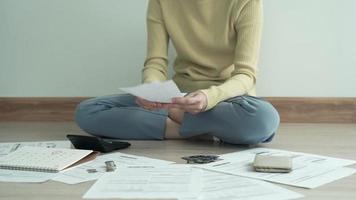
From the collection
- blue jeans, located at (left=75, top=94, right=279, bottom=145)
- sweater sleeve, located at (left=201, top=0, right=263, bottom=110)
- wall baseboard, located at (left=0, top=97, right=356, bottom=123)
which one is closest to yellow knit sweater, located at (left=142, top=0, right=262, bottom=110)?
sweater sleeve, located at (left=201, top=0, right=263, bottom=110)

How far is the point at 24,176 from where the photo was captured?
3.14ft

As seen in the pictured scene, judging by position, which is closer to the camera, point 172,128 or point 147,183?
point 147,183

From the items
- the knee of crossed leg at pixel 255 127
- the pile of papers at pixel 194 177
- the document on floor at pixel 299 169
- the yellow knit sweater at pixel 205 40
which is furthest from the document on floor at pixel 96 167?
the yellow knit sweater at pixel 205 40

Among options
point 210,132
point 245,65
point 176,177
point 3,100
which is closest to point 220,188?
point 176,177

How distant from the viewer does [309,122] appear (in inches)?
68.6

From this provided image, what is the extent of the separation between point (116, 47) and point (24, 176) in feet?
2.95

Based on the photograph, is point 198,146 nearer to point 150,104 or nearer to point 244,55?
point 150,104

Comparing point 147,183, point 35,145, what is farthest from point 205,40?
point 147,183

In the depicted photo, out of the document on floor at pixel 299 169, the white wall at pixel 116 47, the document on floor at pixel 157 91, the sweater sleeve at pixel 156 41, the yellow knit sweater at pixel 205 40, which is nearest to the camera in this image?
the document on floor at pixel 299 169

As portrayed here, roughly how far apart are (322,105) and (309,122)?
8 centimetres

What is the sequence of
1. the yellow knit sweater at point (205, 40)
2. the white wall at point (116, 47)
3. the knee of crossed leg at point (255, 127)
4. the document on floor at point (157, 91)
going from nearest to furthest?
the document on floor at point (157, 91)
the knee of crossed leg at point (255, 127)
the yellow knit sweater at point (205, 40)
the white wall at point (116, 47)

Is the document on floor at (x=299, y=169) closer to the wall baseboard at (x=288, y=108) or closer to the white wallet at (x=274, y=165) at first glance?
the white wallet at (x=274, y=165)

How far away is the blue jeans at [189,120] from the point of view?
1.23m

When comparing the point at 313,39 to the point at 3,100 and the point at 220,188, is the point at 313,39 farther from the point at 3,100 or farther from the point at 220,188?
the point at 3,100
